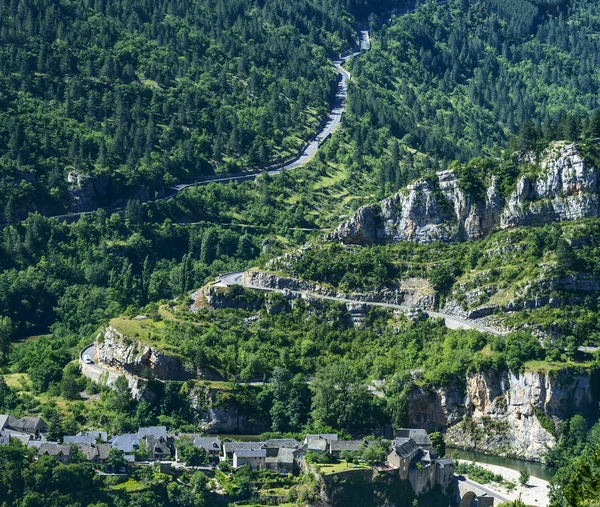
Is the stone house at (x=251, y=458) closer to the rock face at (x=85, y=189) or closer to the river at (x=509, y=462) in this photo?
the river at (x=509, y=462)

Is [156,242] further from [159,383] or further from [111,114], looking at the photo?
[159,383]

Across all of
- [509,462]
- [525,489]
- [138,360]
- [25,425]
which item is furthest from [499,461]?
[25,425]

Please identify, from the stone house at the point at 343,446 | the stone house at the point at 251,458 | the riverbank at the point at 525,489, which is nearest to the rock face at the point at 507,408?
the riverbank at the point at 525,489

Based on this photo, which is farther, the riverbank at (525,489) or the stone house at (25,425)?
the stone house at (25,425)

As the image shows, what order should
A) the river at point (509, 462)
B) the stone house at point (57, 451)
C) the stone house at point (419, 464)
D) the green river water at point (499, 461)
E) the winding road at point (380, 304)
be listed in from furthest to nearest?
the winding road at point (380, 304) < the green river water at point (499, 461) < the river at point (509, 462) < the stone house at point (419, 464) < the stone house at point (57, 451)

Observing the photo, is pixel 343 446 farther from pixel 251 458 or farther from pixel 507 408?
pixel 507 408

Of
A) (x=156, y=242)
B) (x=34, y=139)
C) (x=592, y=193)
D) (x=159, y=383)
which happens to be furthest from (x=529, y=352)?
(x=34, y=139)

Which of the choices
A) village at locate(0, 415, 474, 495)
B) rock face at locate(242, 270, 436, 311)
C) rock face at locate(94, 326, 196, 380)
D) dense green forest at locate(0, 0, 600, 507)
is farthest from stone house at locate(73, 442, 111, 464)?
rock face at locate(242, 270, 436, 311)
